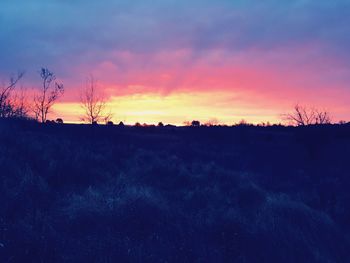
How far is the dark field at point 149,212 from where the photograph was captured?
7488 millimetres

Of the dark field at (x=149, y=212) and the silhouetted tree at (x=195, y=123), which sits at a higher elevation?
the silhouetted tree at (x=195, y=123)

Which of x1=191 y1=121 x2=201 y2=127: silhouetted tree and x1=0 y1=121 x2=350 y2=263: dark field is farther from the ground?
x1=191 y1=121 x2=201 y2=127: silhouetted tree

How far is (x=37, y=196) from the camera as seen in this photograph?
32.7 feet

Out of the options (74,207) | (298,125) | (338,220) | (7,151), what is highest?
(298,125)

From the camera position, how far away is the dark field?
24.6ft

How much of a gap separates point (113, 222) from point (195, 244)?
1883 mm

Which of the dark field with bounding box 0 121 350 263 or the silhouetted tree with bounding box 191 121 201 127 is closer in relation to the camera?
the dark field with bounding box 0 121 350 263

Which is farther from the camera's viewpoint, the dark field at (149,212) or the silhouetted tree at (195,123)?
the silhouetted tree at (195,123)

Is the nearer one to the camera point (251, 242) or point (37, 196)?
point (251, 242)

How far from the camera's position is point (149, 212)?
9312 millimetres

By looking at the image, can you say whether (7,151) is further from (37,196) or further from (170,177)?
(170,177)

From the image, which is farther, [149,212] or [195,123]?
[195,123]

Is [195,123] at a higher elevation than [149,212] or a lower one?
higher

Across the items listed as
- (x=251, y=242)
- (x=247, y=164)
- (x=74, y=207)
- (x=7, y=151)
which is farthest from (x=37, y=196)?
(x=247, y=164)
